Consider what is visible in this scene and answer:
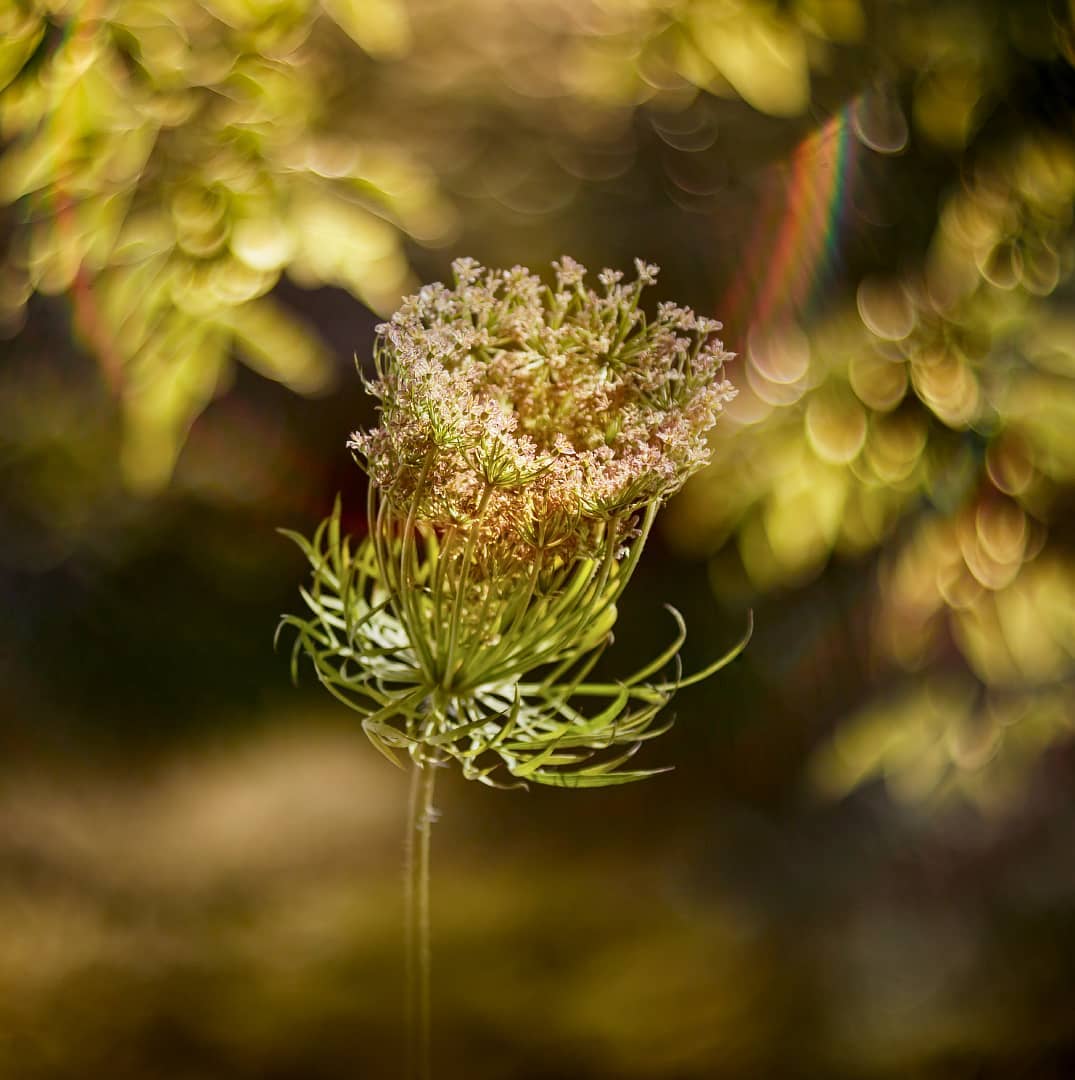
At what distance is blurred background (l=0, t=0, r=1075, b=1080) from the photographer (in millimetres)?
981

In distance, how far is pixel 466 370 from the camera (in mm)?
573

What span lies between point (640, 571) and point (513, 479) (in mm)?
555

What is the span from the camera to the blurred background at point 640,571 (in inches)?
38.6

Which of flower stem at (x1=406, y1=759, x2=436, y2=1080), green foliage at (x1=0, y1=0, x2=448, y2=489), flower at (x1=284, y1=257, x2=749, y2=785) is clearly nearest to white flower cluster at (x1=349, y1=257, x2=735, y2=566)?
flower at (x1=284, y1=257, x2=749, y2=785)

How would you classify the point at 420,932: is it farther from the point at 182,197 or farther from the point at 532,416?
the point at 182,197

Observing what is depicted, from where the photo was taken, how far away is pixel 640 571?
3.62ft

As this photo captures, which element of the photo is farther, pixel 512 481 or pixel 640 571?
pixel 640 571

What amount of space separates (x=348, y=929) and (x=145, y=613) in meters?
0.40

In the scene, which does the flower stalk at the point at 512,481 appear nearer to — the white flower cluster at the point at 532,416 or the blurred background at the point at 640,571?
the white flower cluster at the point at 532,416

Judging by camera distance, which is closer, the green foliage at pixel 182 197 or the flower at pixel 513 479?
the flower at pixel 513 479

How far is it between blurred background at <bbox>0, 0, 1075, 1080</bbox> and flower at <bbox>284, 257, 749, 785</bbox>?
1.25 feet

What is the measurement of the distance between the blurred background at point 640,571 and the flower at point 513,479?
0.38 metres

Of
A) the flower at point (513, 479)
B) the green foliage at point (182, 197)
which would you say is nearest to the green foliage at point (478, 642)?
the flower at point (513, 479)

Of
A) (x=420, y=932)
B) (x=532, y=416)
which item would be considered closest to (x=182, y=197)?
(x=532, y=416)
